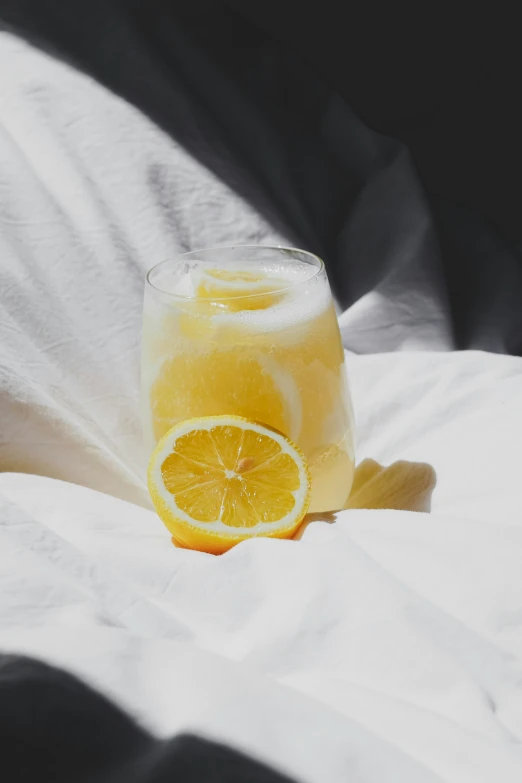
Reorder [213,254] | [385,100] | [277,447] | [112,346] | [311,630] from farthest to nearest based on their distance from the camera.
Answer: [385,100], [112,346], [213,254], [277,447], [311,630]

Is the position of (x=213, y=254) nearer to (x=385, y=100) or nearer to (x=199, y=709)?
(x=199, y=709)

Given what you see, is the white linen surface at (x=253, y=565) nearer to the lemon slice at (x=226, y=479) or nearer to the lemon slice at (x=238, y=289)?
the lemon slice at (x=226, y=479)

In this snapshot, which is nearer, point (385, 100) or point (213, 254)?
point (213, 254)

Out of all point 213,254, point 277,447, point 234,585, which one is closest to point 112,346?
point 213,254

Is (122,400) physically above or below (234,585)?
below

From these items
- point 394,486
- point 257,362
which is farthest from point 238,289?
point 394,486
